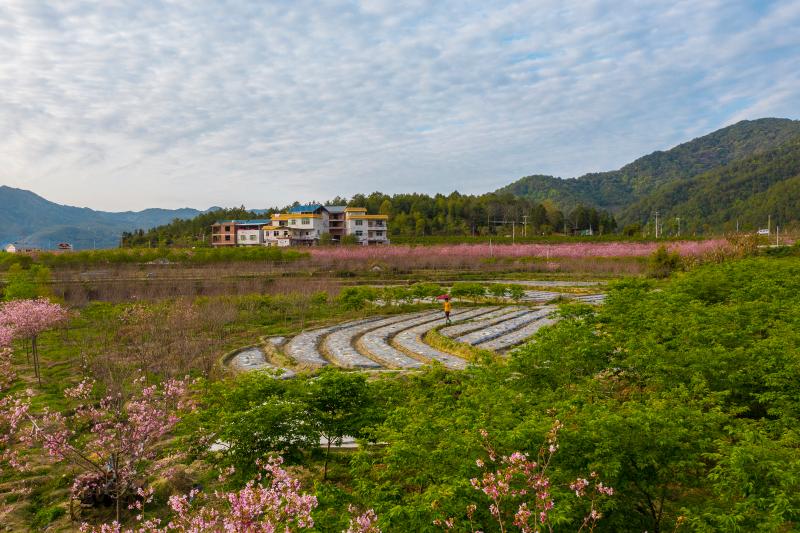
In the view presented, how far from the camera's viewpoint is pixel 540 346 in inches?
Answer: 372

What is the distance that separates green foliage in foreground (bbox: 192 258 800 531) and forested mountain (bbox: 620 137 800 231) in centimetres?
→ 7756

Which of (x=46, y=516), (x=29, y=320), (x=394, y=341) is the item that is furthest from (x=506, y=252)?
(x=46, y=516)

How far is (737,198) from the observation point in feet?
339

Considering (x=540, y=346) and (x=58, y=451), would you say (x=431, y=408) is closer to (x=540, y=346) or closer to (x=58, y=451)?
(x=540, y=346)

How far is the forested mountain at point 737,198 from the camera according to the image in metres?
84.9

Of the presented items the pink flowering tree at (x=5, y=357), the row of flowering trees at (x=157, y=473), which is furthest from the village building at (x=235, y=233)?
the pink flowering tree at (x=5, y=357)

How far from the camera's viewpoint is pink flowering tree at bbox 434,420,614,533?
374 centimetres

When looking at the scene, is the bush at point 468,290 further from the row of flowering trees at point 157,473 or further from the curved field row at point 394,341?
the row of flowering trees at point 157,473

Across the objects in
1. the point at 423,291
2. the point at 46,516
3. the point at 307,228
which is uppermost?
the point at 307,228

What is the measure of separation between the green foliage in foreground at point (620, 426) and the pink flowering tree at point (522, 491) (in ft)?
0.45

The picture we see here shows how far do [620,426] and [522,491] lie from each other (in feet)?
6.69

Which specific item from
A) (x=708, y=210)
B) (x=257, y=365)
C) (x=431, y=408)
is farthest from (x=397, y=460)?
(x=708, y=210)

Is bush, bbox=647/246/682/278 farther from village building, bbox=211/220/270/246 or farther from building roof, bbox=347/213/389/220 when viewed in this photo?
village building, bbox=211/220/270/246

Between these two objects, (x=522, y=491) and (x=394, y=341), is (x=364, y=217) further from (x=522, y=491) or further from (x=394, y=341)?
(x=522, y=491)
